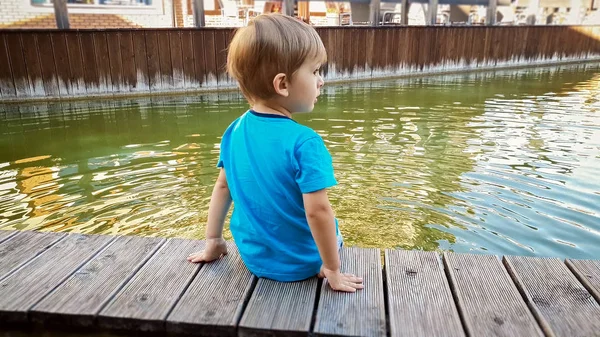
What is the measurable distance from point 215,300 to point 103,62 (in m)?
8.12

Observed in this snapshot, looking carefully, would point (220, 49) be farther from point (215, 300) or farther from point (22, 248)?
point (215, 300)

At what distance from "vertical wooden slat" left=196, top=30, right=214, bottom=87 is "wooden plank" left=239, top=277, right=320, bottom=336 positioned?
27.2ft

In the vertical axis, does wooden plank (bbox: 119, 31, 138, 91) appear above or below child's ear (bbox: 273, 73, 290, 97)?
below

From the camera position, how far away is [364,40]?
443 inches

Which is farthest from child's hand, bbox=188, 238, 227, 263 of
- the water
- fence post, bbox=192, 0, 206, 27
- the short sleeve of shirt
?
fence post, bbox=192, 0, 206, 27

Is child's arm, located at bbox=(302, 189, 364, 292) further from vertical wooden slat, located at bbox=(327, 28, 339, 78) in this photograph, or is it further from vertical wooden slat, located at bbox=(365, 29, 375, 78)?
vertical wooden slat, located at bbox=(365, 29, 375, 78)

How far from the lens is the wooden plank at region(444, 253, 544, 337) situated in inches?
66.4

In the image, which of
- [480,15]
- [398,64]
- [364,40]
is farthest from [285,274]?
[480,15]

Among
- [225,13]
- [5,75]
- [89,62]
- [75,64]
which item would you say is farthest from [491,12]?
[5,75]

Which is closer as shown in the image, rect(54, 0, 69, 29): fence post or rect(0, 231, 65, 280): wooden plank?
rect(0, 231, 65, 280): wooden plank

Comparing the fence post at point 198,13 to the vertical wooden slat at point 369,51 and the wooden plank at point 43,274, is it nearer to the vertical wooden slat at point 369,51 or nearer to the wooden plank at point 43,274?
the vertical wooden slat at point 369,51

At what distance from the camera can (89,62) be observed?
872cm

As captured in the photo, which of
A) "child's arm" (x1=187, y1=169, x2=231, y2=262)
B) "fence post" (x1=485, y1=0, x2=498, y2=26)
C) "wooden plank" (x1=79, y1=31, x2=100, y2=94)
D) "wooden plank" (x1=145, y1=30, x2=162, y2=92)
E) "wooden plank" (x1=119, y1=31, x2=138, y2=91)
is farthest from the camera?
"fence post" (x1=485, y1=0, x2=498, y2=26)

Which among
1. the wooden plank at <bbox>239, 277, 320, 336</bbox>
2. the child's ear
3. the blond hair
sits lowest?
the wooden plank at <bbox>239, 277, 320, 336</bbox>
